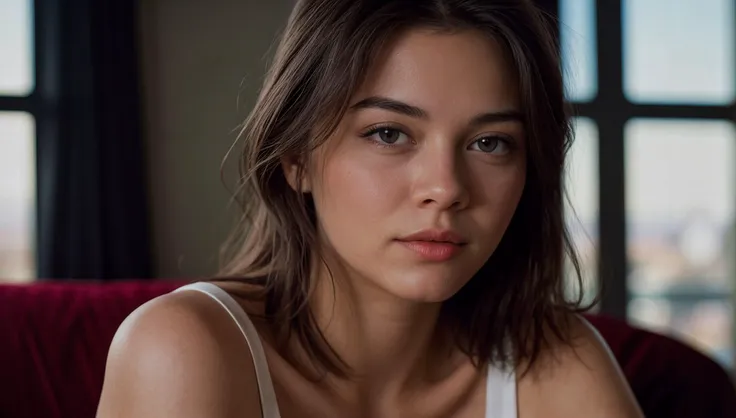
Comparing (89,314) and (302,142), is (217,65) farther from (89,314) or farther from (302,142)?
(302,142)

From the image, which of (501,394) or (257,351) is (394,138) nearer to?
(257,351)

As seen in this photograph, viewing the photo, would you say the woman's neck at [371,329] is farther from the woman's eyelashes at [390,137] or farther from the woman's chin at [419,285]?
the woman's eyelashes at [390,137]

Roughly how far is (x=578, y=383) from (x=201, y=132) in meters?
2.26

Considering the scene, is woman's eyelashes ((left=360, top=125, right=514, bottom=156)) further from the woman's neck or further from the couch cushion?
the couch cushion

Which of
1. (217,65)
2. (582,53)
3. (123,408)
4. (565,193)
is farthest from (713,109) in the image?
(123,408)

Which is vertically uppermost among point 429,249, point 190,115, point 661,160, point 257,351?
point 190,115

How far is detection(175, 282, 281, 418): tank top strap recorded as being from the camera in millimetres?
1107

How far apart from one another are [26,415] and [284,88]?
0.72 metres

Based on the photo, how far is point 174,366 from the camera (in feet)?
3.23

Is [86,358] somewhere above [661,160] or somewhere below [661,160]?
below

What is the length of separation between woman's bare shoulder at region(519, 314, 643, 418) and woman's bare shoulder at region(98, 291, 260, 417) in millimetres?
531

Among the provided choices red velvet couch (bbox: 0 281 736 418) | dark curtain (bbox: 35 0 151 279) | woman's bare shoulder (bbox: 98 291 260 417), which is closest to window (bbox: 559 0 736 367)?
dark curtain (bbox: 35 0 151 279)

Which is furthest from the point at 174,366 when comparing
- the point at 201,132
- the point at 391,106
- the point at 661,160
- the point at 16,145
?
the point at 661,160

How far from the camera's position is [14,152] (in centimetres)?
321
